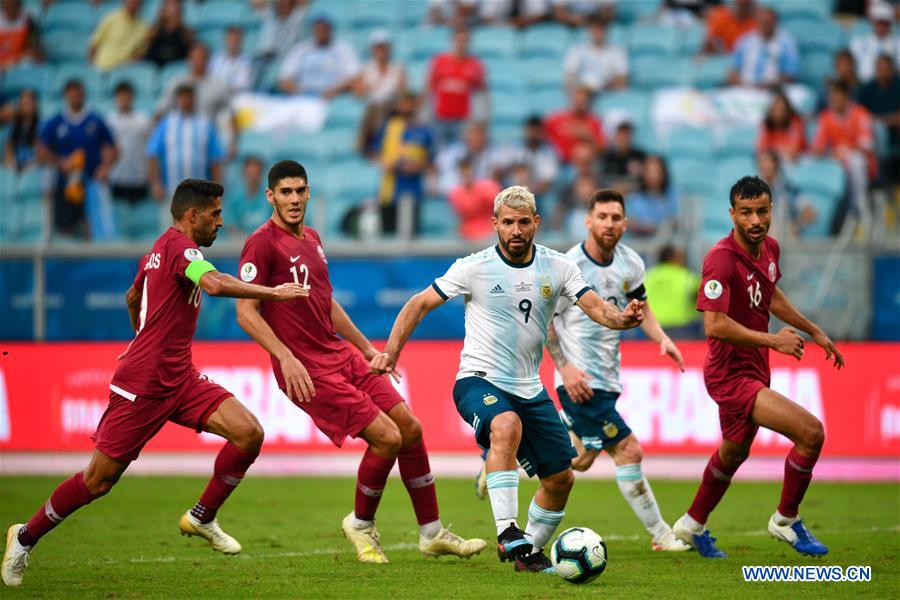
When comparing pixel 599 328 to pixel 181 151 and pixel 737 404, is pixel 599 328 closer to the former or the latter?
pixel 737 404

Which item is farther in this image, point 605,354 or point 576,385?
point 605,354

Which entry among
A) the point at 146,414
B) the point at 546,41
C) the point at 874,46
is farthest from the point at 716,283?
the point at 546,41

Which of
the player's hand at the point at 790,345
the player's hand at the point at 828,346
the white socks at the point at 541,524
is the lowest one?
the white socks at the point at 541,524

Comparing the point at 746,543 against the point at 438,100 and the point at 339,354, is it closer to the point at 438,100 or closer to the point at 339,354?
the point at 339,354

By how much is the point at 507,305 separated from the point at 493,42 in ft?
49.7

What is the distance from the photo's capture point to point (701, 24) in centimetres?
2195

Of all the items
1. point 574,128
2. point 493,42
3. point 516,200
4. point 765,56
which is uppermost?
point 493,42

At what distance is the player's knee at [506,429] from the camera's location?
7750 mm

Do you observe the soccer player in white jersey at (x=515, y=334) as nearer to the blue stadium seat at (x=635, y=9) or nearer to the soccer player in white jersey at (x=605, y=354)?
the soccer player in white jersey at (x=605, y=354)

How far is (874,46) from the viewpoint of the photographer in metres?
20.9

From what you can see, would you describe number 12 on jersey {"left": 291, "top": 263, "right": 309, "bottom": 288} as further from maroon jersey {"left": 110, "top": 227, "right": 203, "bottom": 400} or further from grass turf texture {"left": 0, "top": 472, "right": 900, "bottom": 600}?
grass turf texture {"left": 0, "top": 472, "right": 900, "bottom": 600}

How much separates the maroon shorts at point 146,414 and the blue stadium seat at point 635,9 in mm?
15713

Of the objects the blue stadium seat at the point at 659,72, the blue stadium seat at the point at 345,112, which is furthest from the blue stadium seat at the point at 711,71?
the blue stadium seat at the point at 345,112

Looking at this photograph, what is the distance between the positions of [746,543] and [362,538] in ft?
10.2
